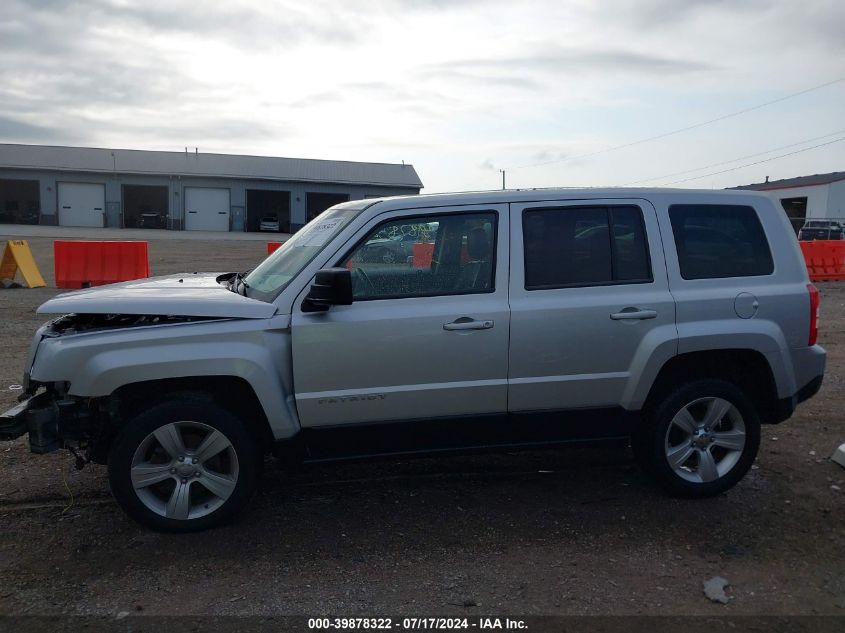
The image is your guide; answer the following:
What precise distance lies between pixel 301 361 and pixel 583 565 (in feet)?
6.18

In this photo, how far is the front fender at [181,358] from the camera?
4043 millimetres

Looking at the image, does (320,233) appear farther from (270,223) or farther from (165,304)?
(270,223)

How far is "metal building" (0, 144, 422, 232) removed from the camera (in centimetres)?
5169

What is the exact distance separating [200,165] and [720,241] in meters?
54.2

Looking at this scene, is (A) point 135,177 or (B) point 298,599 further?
(A) point 135,177

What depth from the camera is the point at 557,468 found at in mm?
5379

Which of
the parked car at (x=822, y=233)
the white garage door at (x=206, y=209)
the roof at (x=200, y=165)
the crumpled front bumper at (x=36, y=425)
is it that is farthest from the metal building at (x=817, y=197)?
the crumpled front bumper at (x=36, y=425)

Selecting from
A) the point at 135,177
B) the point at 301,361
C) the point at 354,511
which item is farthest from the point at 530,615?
the point at 135,177

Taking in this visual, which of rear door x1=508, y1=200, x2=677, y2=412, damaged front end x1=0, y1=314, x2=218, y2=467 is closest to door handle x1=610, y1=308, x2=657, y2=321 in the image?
rear door x1=508, y1=200, x2=677, y2=412

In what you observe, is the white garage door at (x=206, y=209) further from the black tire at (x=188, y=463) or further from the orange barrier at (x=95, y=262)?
the black tire at (x=188, y=463)

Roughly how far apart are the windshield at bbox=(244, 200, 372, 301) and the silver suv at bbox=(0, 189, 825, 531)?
0.08ft

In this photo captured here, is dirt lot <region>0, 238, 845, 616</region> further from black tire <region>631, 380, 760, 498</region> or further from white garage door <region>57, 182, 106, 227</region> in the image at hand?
white garage door <region>57, 182, 106, 227</region>

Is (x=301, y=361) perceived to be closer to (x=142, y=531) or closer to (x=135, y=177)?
(x=142, y=531)

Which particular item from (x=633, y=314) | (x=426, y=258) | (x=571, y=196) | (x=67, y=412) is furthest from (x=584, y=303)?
(x=67, y=412)
